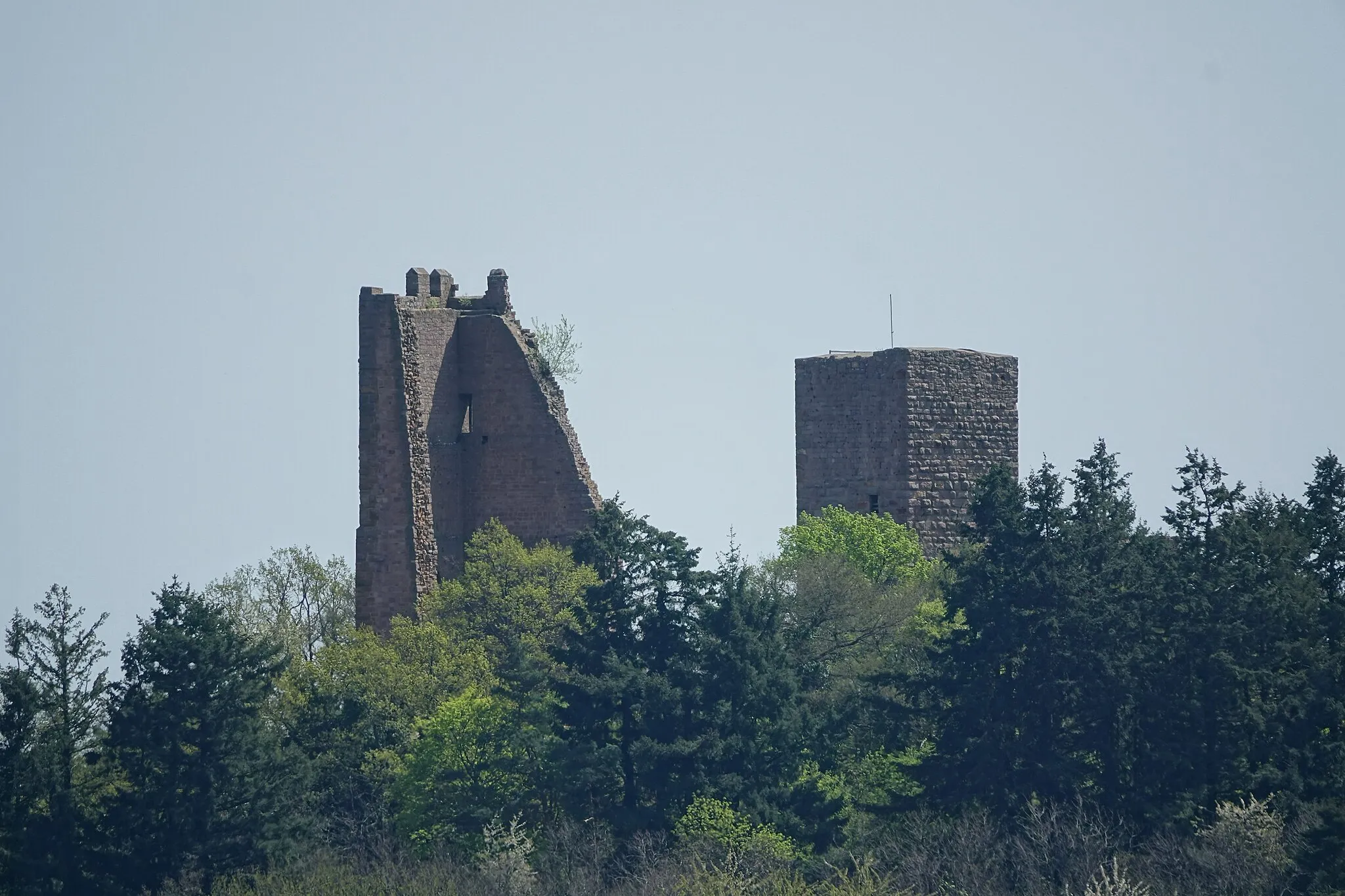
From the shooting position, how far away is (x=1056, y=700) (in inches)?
1545

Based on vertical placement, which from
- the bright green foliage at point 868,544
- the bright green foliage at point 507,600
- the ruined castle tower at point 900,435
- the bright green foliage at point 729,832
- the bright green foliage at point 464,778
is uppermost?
the ruined castle tower at point 900,435

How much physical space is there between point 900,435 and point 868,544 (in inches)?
72.0

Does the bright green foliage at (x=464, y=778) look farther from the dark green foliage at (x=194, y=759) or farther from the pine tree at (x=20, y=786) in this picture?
the pine tree at (x=20, y=786)

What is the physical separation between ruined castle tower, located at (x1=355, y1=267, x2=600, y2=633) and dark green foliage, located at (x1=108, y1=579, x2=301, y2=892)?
4.66 meters

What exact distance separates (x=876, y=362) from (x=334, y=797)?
12.2 metres

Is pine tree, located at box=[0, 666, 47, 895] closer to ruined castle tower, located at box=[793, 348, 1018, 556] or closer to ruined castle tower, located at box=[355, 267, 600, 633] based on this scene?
ruined castle tower, located at box=[355, 267, 600, 633]

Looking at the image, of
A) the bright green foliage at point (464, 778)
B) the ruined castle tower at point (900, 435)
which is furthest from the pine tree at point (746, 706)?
the ruined castle tower at point (900, 435)

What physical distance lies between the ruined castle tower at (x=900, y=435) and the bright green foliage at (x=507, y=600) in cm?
540

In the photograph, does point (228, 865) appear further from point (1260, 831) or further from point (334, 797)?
point (1260, 831)

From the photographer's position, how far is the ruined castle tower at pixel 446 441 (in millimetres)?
46719

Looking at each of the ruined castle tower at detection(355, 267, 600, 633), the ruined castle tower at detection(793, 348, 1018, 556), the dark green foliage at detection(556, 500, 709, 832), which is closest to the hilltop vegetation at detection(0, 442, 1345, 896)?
the dark green foliage at detection(556, 500, 709, 832)

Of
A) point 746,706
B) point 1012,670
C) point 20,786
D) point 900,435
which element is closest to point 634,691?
point 746,706

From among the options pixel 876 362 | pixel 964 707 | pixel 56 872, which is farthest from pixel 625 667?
pixel 876 362

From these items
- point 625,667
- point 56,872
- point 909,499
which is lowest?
point 56,872
